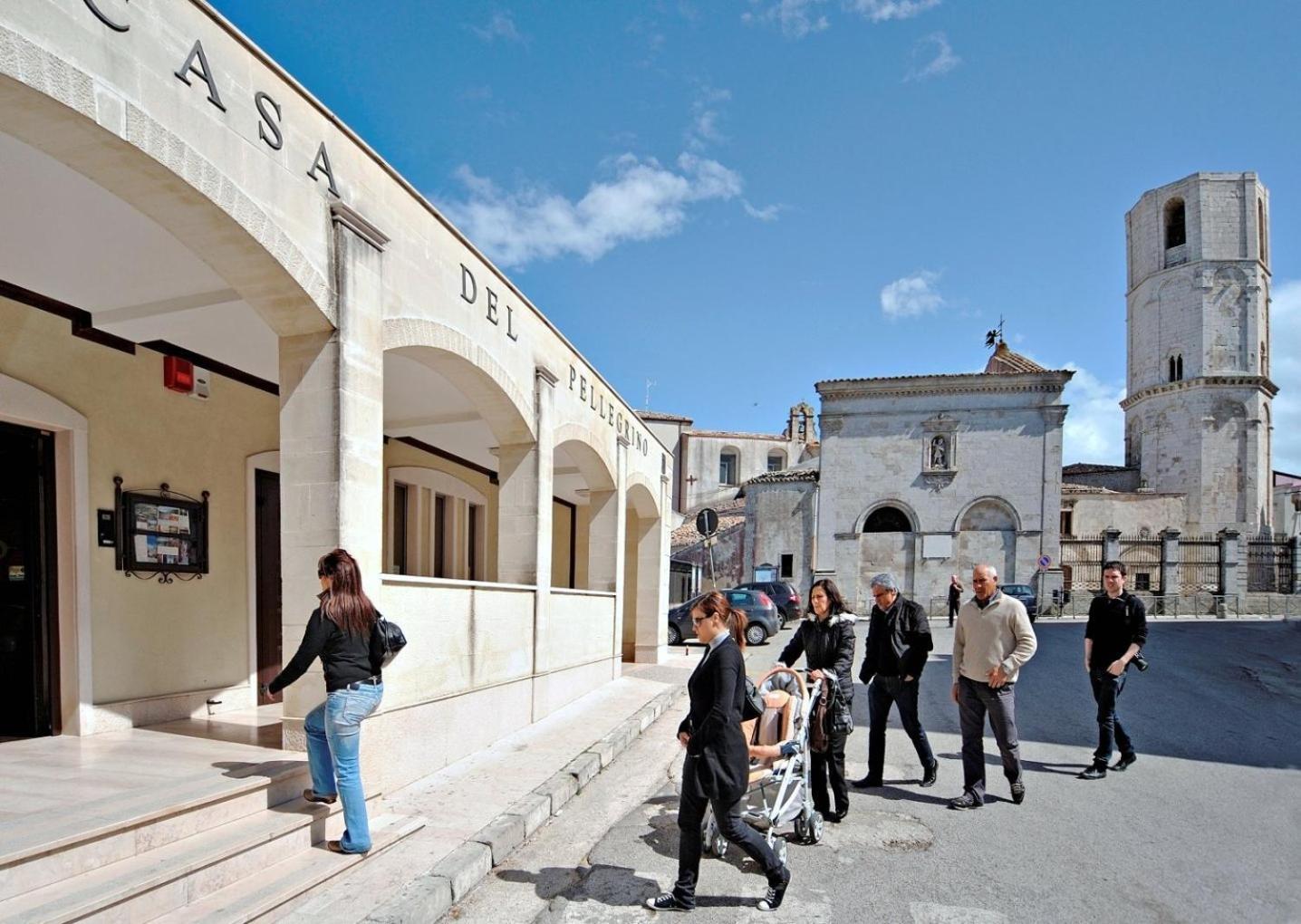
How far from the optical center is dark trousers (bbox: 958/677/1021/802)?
5.52 metres

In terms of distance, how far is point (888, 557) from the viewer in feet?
102

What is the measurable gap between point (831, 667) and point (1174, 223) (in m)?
48.0

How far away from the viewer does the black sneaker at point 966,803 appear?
546 cm

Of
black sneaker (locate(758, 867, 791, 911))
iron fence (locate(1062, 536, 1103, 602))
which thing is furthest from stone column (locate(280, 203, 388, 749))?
iron fence (locate(1062, 536, 1103, 602))

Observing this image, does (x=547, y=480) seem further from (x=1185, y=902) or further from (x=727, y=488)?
(x=727, y=488)

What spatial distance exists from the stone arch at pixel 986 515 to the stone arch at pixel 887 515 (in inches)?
65.3

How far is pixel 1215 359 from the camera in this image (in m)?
39.0

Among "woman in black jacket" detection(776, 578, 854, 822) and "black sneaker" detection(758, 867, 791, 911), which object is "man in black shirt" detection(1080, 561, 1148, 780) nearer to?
"woman in black jacket" detection(776, 578, 854, 822)

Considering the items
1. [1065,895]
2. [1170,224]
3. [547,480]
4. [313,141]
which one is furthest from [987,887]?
[1170,224]

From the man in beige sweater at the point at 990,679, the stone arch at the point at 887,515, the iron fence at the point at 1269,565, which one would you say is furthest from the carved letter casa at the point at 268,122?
the iron fence at the point at 1269,565

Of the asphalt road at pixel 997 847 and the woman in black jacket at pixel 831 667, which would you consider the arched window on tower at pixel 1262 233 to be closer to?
the asphalt road at pixel 997 847

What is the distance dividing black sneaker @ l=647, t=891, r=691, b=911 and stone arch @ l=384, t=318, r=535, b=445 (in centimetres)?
403

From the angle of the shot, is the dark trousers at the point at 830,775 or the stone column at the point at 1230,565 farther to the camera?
the stone column at the point at 1230,565

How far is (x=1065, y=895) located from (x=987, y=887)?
0.40 meters
